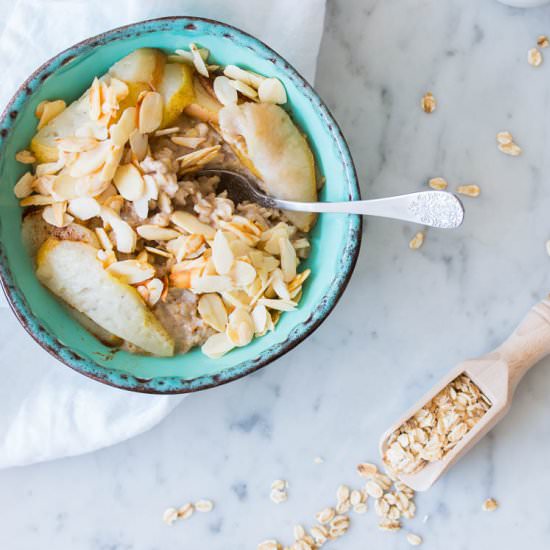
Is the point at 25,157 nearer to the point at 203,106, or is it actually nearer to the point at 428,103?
the point at 203,106

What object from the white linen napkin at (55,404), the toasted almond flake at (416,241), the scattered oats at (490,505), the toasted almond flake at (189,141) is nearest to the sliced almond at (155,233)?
the toasted almond flake at (189,141)

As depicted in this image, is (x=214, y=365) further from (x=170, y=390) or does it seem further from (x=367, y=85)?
(x=367, y=85)

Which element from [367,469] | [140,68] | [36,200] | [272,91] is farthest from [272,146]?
[367,469]

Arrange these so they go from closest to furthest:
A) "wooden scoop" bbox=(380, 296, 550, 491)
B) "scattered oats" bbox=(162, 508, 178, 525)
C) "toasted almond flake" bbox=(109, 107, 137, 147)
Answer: "toasted almond flake" bbox=(109, 107, 137, 147) → "wooden scoop" bbox=(380, 296, 550, 491) → "scattered oats" bbox=(162, 508, 178, 525)

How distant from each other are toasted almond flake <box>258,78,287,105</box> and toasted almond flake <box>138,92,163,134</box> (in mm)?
121

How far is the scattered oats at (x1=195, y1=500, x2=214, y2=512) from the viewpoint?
116cm

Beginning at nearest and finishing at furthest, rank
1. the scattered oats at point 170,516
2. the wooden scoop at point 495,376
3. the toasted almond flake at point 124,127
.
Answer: the toasted almond flake at point 124,127
the wooden scoop at point 495,376
the scattered oats at point 170,516

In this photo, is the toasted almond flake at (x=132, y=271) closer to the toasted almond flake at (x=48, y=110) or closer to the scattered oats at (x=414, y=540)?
the toasted almond flake at (x=48, y=110)

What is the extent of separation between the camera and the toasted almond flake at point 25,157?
0.95 metres

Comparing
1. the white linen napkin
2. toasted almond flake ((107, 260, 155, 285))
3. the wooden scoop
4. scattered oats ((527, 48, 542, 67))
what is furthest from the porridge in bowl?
scattered oats ((527, 48, 542, 67))

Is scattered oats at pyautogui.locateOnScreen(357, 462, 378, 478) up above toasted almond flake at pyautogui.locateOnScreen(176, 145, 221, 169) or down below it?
below

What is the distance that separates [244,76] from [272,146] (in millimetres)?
98

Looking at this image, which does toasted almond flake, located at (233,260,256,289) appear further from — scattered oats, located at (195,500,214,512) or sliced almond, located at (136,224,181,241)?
scattered oats, located at (195,500,214,512)

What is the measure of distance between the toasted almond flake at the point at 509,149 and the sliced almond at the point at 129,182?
51 centimetres
